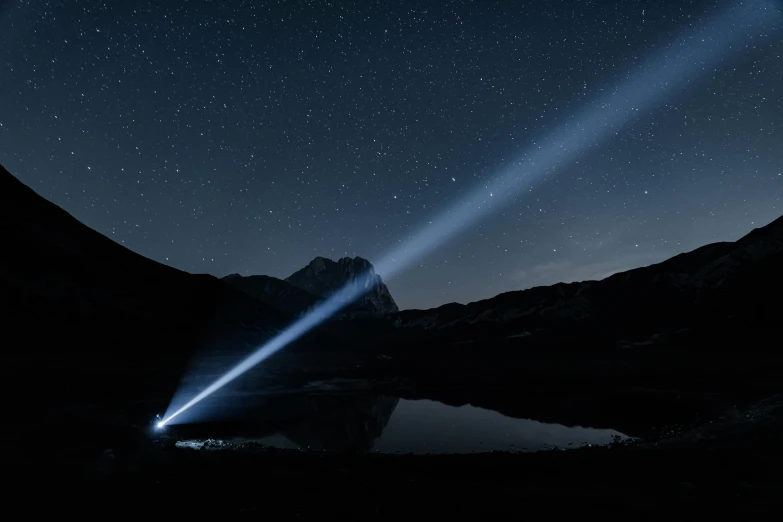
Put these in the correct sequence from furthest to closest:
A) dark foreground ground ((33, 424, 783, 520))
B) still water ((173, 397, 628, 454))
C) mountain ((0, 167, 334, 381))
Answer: mountain ((0, 167, 334, 381))
still water ((173, 397, 628, 454))
dark foreground ground ((33, 424, 783, 520))

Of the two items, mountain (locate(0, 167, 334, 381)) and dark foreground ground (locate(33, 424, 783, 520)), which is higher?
mountain (locate(0, 167, 334, 381))

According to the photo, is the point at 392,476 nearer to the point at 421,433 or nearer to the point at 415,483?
the point at 415,483

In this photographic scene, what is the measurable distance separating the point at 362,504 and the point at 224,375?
8139cm

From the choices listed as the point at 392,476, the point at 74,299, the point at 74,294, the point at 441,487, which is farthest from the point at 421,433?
the point at 74,294

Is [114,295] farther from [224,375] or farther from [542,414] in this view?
[542,414]

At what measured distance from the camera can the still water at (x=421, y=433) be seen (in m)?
29.4

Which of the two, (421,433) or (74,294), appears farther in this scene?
(74,294)

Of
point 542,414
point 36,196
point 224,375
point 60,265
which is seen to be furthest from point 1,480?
point 36,196

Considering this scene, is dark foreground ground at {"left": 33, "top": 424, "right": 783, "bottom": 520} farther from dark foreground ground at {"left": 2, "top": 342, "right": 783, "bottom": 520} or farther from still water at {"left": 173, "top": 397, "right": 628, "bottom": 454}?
still water at {"left": 173, "top": 397, "right": 628, "bottom": 454}

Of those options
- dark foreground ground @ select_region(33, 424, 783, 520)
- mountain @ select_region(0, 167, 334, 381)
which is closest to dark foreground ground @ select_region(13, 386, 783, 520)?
dark foreground ground @ select_region(33, 424, 783, 520)

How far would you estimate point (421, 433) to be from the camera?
3447 centimetres

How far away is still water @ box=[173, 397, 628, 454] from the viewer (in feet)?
96.4

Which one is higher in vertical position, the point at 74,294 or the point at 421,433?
the point at 74,294

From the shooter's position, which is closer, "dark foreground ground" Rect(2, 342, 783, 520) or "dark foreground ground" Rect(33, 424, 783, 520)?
"dark foreground ground" Rect(33, 424, 783, 520)
